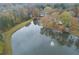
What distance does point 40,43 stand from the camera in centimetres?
116

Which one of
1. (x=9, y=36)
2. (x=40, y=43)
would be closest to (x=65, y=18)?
(x=40, y=43)

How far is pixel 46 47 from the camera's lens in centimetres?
116

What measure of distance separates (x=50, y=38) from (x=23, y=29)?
204 mm

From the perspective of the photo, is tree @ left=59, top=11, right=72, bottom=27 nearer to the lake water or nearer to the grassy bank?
the lake water

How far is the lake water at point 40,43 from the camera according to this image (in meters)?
1.15

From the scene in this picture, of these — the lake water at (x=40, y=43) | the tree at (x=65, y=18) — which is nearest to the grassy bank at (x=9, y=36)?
the lake water at (x=40, y=43)

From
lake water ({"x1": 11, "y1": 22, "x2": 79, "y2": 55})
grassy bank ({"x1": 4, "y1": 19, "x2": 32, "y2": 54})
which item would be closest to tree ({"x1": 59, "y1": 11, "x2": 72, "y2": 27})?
lake water ({"x1": 11, "y1": 22, "x2": 79, "y2": 55})

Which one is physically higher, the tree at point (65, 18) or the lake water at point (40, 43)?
the tree at point (65, 18)

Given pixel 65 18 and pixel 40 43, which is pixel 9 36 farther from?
pixel 65 18

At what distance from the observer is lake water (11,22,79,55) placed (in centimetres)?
115

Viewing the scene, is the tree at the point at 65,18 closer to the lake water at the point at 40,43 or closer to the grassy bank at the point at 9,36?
the lake water at the point at 40,43
